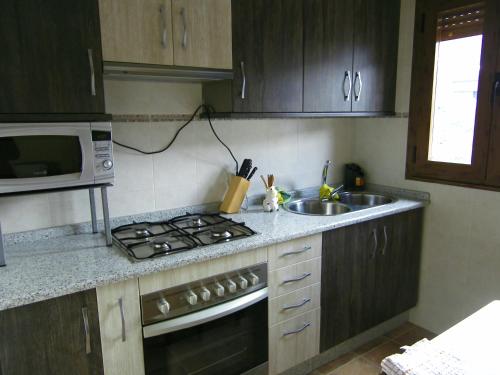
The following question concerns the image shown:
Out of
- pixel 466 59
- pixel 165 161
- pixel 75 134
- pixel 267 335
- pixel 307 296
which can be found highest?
pixel 466 59

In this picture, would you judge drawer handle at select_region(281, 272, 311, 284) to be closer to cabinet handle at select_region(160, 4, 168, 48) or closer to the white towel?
the white towel

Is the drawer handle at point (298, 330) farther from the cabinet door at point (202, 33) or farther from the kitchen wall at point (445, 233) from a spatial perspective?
the cabinet door at point (202, 33)

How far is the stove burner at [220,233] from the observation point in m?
1.71

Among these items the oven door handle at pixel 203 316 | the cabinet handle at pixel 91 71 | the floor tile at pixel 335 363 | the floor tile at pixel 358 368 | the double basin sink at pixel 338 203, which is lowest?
the floor tile at pixel 358 368

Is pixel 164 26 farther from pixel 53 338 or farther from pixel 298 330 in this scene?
pixel 298 330

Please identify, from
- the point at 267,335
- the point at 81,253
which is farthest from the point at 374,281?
the point at 81,253

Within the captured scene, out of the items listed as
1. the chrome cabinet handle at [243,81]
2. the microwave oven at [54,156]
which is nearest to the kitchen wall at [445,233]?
the chrome cabinet handle at [243,81]

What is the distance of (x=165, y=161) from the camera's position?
6.69 feet

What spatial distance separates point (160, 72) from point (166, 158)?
0.51 m

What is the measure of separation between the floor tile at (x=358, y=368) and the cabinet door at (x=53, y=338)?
1.39m

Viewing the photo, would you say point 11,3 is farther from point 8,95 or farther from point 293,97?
point 293,97

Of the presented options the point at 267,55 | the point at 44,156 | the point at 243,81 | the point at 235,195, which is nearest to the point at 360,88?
the point at 267,55

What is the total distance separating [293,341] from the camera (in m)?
1.94

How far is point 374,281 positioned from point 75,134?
1816 millimetres
